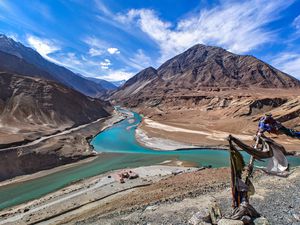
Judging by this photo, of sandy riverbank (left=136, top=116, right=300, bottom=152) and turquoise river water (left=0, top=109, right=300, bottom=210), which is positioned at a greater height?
sandy riverbank (left=136, top=116, right=300, bottom=152)

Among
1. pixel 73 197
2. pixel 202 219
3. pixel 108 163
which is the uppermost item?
pixel 202 219

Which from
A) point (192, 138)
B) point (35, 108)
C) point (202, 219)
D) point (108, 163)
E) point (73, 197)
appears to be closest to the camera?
point (202, 219)

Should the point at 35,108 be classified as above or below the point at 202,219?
above

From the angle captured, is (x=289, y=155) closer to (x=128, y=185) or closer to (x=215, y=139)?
(x=215, y=139)

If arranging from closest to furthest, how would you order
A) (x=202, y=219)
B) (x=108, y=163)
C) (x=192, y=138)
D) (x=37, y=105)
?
(x=202, y=219) < (x=108, y=163) < (x=192, y=138) < (x=37, y=105)

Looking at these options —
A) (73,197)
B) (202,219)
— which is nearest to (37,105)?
(73,197)

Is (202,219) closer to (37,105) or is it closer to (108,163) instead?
(108,163)

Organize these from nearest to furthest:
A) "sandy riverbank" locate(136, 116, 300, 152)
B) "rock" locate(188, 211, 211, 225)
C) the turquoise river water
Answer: "rock" locate(188, 211, 211, 225)
the turquoise river water
"sandy riverbank" locate(136, 116, 300, 152)

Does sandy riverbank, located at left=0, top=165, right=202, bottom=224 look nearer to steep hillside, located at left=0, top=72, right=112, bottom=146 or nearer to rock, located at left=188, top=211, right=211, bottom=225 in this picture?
rock, located at left=188, top=211, right=211, bottom=225

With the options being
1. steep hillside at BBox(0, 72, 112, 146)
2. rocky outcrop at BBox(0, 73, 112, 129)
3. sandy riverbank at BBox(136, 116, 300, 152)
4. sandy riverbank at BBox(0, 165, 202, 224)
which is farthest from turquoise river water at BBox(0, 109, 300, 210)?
rocky outcrop at BBox(0, 73, 112, 129)
